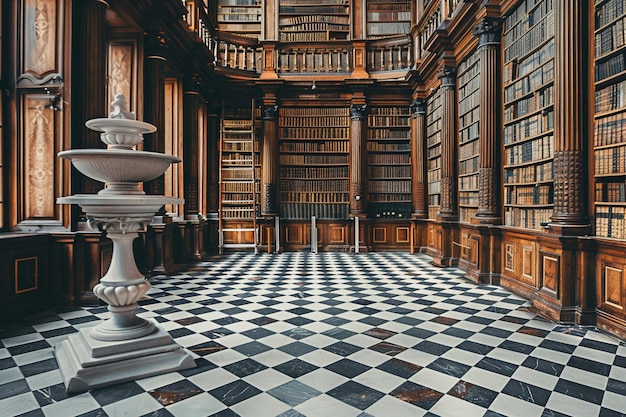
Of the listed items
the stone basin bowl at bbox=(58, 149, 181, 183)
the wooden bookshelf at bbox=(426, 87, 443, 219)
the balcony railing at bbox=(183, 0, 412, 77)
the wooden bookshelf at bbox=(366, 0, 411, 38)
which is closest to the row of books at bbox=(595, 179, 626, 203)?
the stone basin bowl at bbox=(58, 149, 181, 183)

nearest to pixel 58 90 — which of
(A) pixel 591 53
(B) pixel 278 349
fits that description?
(B) pixel 278 349

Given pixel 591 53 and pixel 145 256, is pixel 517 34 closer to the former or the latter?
pixel 591 53

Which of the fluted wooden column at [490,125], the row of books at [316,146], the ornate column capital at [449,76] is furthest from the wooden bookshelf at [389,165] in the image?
the fluted wooden column at [490,125]

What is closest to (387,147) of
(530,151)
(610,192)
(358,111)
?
(358,111)

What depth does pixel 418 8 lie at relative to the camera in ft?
28.6

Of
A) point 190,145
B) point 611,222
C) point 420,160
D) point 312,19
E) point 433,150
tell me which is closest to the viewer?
point 611,222

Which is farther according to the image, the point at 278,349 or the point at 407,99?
the point at 407,99

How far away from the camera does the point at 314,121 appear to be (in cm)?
926

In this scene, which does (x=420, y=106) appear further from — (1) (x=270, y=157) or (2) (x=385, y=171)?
(1) (x=270, y=157)

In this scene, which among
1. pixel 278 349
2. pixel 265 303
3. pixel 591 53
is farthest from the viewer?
pixel 265 303

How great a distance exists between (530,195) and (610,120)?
135 cm

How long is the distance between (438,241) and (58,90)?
20.7ft

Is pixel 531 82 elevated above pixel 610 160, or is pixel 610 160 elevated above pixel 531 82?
pixel 531 82

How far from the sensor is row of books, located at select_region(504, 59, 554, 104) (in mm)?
4266
